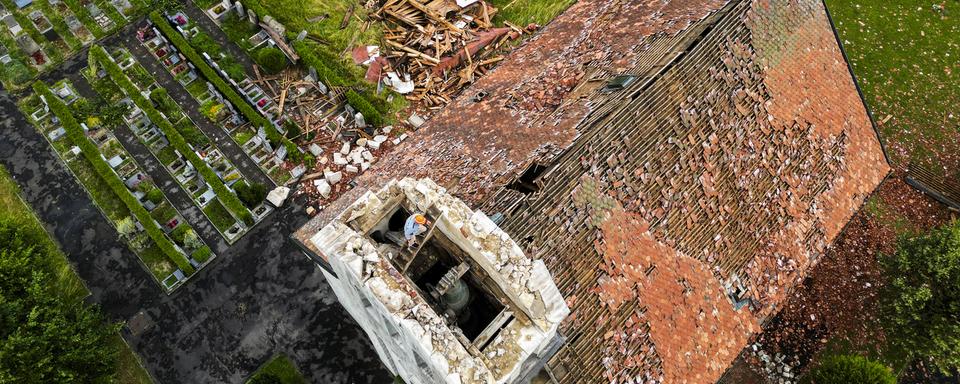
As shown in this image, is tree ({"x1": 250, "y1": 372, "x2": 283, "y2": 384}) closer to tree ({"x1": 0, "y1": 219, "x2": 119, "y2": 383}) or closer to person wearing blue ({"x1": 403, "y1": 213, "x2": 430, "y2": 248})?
tree ({"x1": 0, "y1": 219, "x2": 119, "y2": 383})

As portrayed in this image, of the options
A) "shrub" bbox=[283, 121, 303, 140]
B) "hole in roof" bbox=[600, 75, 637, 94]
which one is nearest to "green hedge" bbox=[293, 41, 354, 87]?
"shrub" bbox=[283, 121, 303, 140]

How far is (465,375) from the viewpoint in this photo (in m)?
11.2

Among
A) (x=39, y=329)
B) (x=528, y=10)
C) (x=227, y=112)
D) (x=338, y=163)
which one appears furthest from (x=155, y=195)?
(x=528, y=10)

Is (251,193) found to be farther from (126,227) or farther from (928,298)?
(928,298)

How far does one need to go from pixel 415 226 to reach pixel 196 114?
20.9 m

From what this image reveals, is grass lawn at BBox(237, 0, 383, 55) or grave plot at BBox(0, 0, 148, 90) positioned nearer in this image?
grave plot at BBox(0, 0, 148, 90)

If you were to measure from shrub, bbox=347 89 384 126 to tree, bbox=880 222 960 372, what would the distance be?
76.1 feet

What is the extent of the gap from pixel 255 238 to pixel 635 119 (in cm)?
1772

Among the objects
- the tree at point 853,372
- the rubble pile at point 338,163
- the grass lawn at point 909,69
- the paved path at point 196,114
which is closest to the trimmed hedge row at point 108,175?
the paved path at point 196,114

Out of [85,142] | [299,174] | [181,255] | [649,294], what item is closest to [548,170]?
[649,294]

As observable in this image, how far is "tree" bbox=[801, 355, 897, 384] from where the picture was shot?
67.4ft

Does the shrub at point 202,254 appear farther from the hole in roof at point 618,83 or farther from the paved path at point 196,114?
the hole in roof at point 618,83

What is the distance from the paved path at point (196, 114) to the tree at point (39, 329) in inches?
332

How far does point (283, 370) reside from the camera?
2269 centimetres
